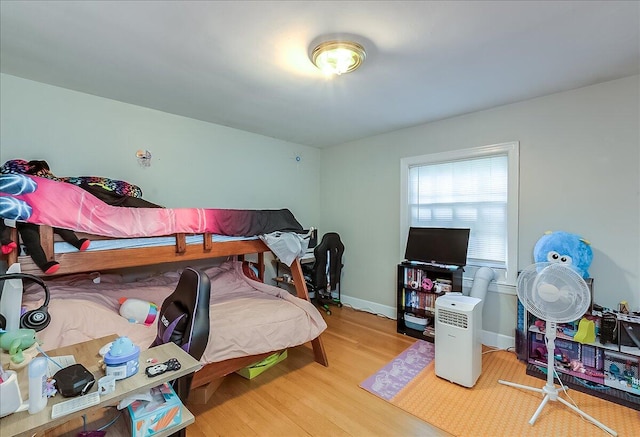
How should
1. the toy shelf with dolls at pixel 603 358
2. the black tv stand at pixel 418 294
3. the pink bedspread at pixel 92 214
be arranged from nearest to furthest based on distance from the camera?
1. the pink bedspread at pixel 92 214
2. the toy shelf with dolls at pixel 603 358
3. the black tv stand at pixel 418 294

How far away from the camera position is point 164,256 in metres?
2.15

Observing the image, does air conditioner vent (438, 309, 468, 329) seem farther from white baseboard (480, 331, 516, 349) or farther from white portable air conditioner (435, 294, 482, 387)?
white baseboard (480, 331, 516, 349)

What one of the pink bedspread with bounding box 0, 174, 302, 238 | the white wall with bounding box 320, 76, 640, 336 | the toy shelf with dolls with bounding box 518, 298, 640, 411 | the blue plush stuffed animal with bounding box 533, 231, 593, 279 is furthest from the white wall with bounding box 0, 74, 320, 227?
the toy shelf with dolls with bounding box 518, 298, 640, 411

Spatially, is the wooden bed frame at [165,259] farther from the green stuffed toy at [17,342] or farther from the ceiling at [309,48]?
the ceiling at [309,48]

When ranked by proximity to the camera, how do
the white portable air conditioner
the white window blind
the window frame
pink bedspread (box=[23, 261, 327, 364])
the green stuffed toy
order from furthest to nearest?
the white window blind, the window frame, the white portable air conditioner, pink bedspread (box=[23, 261, 327, 364]), the green stuffed toy

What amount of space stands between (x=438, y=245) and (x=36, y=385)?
326cm

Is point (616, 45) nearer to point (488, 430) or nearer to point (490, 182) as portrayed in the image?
point (490, 182)


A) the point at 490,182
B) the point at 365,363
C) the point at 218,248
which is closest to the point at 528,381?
the point at 365,363

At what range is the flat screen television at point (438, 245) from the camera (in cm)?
309

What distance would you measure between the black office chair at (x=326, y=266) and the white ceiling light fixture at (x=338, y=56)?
7.60ft

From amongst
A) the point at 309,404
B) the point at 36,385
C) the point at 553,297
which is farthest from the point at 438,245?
the point at 36,385

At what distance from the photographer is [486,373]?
8.24ft

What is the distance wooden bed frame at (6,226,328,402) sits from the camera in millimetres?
1648

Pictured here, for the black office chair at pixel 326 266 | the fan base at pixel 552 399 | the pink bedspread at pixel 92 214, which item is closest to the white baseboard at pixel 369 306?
the black office chair at pixel 326 266
